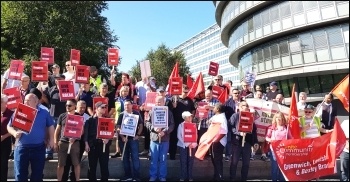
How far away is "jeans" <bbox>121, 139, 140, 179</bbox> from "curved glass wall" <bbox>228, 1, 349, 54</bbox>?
19.7 metres

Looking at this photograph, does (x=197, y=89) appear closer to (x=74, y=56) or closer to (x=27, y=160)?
(x=74, y=56)

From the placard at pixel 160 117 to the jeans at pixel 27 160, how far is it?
8.78ft

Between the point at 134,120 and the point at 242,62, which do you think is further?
the point at 242,62

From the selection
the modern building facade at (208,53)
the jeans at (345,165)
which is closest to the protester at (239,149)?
the jeans at (345,165)

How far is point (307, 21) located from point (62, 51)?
59.2 ft

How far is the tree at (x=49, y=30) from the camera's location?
2675cm

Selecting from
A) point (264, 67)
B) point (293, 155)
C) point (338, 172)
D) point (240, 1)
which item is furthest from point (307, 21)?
point (293, 155)

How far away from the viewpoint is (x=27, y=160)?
235 inches

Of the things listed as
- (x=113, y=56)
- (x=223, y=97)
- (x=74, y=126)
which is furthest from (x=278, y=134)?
(x=113, y=56)

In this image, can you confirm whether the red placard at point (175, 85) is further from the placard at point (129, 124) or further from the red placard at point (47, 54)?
the red placard at point (47, 54)

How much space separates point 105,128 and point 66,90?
170 cm

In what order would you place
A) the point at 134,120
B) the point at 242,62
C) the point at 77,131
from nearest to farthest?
the point at 77,131 < the point at 134,120 < the point at 242,62

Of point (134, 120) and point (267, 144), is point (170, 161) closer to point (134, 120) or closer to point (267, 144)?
point (134, 120)

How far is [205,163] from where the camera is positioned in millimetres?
8719
